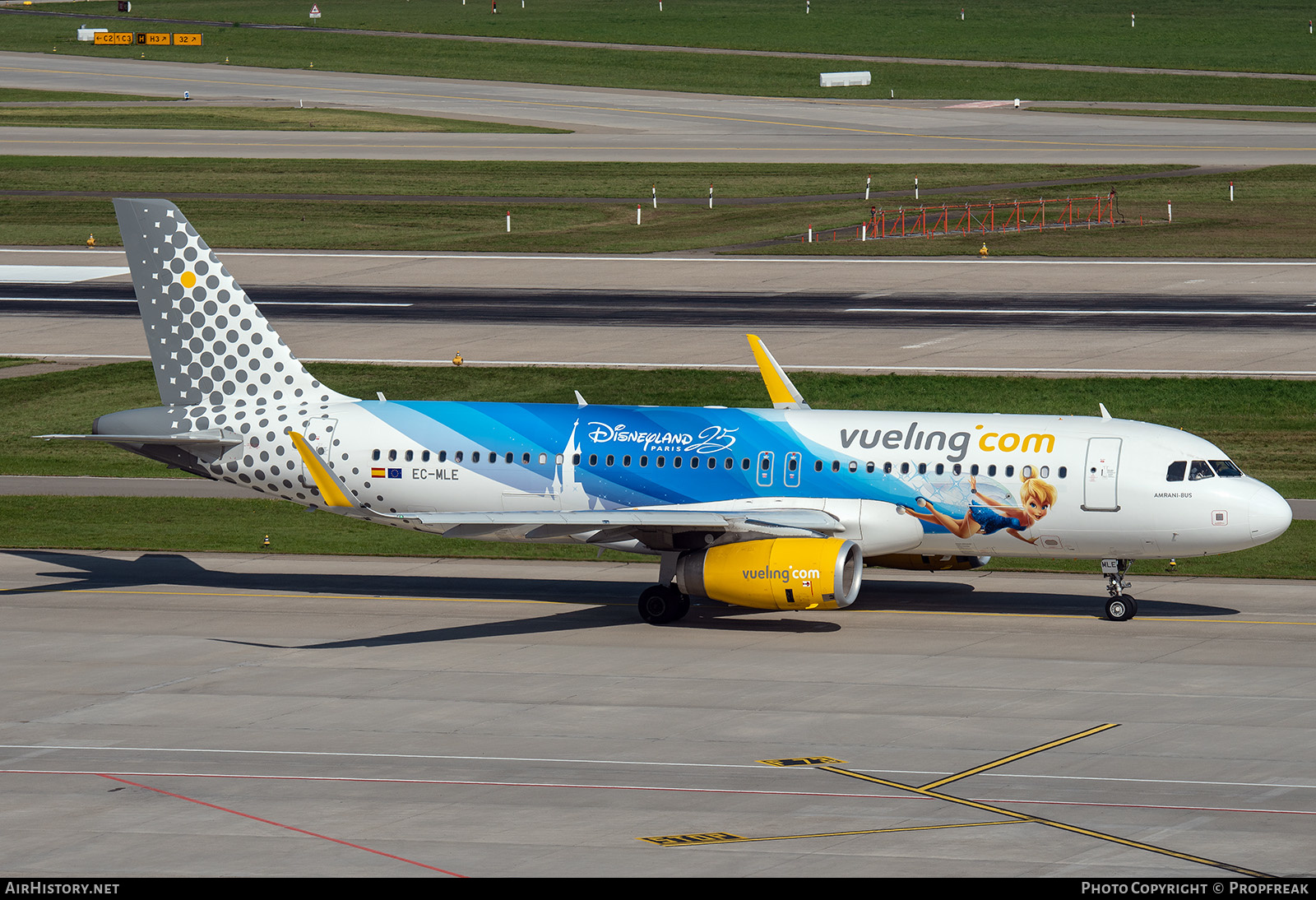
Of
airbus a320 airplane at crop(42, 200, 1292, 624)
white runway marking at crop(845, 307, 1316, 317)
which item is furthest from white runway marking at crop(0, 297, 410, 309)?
airbus a320 airplane at crop(42, 200, 1292, 624)

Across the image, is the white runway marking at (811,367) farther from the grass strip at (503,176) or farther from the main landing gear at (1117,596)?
the grass strip at (503,176)

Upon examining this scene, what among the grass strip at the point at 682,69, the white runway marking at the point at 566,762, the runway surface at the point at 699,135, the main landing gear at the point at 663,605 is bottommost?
the white runway marking at the point at 566,762

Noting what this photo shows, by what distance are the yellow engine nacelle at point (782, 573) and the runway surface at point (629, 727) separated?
3.52 ft

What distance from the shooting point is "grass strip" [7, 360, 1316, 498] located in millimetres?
54062

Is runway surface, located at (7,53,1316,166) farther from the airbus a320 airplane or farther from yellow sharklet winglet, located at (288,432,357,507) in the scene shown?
yellow sharklet winglet, located at (288,432,357,507)

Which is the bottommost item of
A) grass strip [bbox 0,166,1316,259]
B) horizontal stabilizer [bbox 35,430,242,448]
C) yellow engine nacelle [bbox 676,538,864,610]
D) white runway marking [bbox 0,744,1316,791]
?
white runway marking [bbox 0,744,1316,791]

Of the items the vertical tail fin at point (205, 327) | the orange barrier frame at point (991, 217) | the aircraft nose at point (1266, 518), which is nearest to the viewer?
the aircraft nose at point (1266, 518)

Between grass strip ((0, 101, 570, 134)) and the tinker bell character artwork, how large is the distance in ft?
280

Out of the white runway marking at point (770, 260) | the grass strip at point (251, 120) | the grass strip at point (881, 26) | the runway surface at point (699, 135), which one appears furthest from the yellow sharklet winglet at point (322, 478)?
the grass strip at point (881, 26)

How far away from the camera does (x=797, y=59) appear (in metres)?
149

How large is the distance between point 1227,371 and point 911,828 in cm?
3857

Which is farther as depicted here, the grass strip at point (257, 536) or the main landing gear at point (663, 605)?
the grass strip at point (257, 536)

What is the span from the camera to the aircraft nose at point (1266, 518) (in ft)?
117

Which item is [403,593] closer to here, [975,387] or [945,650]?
[945,650]
